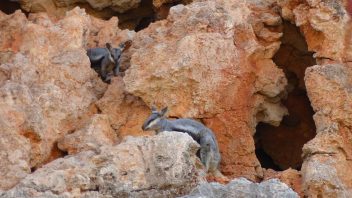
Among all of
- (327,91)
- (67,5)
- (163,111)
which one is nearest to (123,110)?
(163,111)

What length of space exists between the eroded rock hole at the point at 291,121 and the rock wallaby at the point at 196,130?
87.5 inches

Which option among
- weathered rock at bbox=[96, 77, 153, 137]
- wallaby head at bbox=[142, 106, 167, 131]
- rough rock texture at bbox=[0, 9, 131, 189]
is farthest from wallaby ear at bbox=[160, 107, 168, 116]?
rough rock texture at bbox=[0, 9, 131, 189]

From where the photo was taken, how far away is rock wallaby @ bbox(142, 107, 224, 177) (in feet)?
29.2

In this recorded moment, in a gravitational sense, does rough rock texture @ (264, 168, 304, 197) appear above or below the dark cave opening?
above

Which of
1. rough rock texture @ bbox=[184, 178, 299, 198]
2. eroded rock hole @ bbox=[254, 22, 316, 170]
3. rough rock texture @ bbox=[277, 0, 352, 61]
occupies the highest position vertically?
rough rock texture @ bbox=[277, 0, 352, 61]

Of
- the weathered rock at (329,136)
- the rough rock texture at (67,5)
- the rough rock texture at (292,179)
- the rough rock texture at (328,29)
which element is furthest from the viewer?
→ the rough rock texture at (67,5)

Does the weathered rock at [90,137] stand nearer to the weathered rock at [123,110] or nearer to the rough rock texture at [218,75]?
the weathered rock at [123,110]

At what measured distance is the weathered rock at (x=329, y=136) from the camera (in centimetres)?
823

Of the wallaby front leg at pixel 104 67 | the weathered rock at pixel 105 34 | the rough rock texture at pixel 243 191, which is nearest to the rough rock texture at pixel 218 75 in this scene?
the wallaby front leg at pixel 104 67

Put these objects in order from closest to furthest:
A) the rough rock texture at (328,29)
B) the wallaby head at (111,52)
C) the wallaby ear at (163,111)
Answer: the wallaby ear at (163,111) → the rough rock texture at (328,29) → the wallaby head at (111,52)

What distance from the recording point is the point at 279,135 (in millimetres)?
11266

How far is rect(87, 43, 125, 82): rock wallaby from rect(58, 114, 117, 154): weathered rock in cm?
140

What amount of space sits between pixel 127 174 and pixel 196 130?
5.61 ft

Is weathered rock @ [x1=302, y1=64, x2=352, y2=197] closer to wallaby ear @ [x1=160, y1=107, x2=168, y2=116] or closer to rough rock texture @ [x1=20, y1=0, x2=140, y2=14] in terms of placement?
wallaby ear @ [x1=160, y1=107, x2=168, y2=116]
